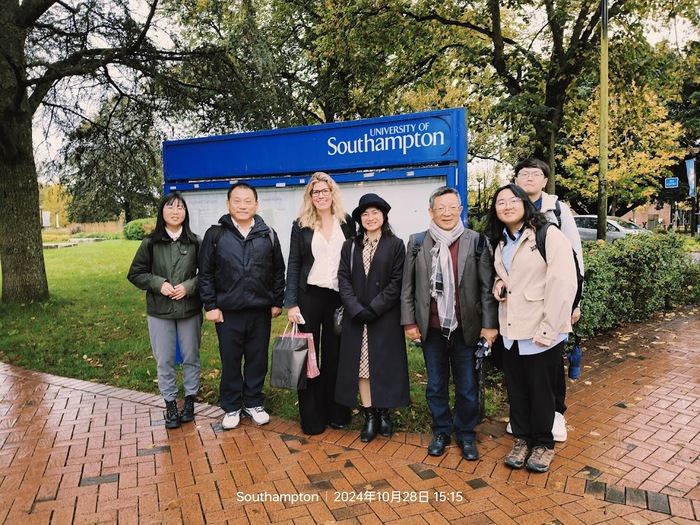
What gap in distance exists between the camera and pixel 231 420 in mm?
4035

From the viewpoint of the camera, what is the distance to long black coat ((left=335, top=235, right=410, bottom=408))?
3584 millimetres

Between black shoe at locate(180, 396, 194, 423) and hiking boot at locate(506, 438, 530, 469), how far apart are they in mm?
2520

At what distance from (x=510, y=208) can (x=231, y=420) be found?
2661 mm

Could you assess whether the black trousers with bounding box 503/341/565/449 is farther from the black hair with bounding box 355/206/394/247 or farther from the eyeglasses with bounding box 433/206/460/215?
the black hair with bounding box 355/206/394/247

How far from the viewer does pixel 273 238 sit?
4043 mm

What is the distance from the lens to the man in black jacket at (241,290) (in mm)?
3891

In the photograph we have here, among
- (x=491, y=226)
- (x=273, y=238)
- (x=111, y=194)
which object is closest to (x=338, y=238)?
(x=273, y=238)

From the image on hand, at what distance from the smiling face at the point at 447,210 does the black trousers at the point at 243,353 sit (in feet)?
5.18

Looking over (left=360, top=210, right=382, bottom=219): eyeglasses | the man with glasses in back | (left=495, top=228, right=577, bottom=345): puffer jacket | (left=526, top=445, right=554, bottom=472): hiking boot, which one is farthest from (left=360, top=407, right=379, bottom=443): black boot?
(left=360, top=210, right=382, bottom=219): eyeglasses

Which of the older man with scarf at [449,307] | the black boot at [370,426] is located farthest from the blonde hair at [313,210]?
the black boot at [370,426]

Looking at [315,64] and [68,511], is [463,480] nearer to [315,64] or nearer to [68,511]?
[68,511]

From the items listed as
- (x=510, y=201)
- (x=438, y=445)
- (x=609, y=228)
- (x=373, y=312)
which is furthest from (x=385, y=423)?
(x=609, y=228)

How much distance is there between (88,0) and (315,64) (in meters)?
6.94

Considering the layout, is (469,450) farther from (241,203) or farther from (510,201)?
(241,203)
